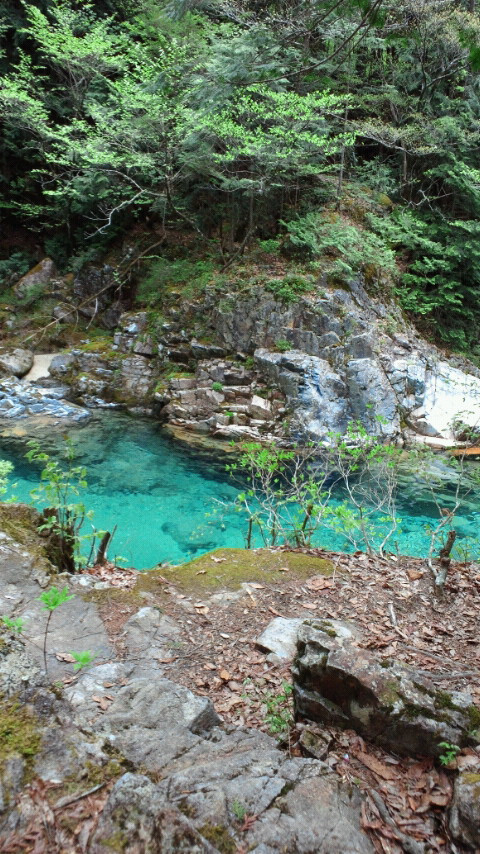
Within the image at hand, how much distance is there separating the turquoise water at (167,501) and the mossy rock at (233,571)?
1.52 metres

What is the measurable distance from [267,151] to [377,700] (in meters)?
13.6

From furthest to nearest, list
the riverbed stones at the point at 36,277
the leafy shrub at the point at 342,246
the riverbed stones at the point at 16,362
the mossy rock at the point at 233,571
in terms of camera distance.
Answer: the riverbed stones at the point at 36,277, the riverbed stones at the point at 16,362, the leafy shrub at the point at 342,246, the mossy rock at the point at 233,571

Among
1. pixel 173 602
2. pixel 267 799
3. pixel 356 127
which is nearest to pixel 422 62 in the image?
pixel 356 127

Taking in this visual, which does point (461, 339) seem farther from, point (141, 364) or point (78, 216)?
point (78, 216)

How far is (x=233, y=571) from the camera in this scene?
4.83 m

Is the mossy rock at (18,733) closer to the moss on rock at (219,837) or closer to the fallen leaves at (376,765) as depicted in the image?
the moss on rock at (219,837)

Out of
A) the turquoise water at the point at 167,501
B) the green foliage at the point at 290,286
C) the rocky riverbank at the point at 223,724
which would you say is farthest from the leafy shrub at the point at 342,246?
the rocky riverbank at the point at 223,724

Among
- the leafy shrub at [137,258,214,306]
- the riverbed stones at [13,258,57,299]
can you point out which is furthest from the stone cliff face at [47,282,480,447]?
the riverbed stones at [13,258,57,299]

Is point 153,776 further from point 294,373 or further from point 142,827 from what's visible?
point 294,373

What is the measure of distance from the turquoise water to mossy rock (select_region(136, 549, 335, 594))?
1519 mm

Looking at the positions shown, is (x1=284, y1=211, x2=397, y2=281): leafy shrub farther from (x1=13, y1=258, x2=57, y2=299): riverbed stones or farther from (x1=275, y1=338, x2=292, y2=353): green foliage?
(x1=13, y1=258, x2=57, y2=299): riverbed stones

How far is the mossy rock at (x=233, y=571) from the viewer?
14.9 feet

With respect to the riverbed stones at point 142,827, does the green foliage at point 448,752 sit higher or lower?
lower

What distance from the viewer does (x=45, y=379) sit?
47.7 feet
